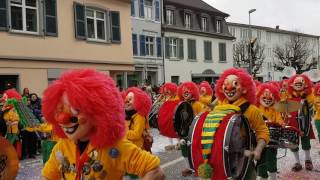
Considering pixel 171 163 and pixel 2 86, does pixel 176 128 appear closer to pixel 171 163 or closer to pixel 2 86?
pixel 171 163

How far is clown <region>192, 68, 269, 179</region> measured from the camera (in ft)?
16.0

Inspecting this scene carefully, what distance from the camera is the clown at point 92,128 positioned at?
3.09 m

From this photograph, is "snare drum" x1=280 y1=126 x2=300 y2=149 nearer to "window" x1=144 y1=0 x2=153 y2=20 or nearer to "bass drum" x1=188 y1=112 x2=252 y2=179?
"bass drum" x1=188 y1=112 x2=252 y2=179

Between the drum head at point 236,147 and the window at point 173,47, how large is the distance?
1207 inches

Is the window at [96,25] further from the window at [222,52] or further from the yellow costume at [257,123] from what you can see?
the window at [222,52]

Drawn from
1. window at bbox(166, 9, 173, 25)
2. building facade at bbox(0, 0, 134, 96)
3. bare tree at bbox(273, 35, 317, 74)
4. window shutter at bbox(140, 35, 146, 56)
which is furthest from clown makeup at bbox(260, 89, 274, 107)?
bare tree at bbox(273, 35, 317, 74)

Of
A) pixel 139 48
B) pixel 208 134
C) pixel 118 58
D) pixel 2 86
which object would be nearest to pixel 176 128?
pixel 208 134

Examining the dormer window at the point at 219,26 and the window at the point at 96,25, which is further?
the dormer window at the point at 219,26

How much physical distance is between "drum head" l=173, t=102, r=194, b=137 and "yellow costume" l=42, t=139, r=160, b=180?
619cm

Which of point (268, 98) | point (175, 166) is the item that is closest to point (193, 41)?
point (175, 166)

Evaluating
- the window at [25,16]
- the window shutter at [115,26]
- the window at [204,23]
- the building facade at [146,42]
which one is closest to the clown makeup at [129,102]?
the window at [25,16]

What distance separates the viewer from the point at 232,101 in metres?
5.78

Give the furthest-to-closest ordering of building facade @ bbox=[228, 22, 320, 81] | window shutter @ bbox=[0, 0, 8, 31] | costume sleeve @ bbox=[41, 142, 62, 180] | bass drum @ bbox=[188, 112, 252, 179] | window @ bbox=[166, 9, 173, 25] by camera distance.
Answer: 1. building facade @ bbox=[228, 22, 320, 81]
2. window @ bbox=[166, 9, 173, 25]
3. window shutter @ bbox=[0, 0, 8, 31]
4. bass drum @ bbox=[188, 112, 252, 179]
5. costume sleeve @ bbox=[41, 142, 62, 180]

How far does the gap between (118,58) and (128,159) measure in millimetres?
20858
